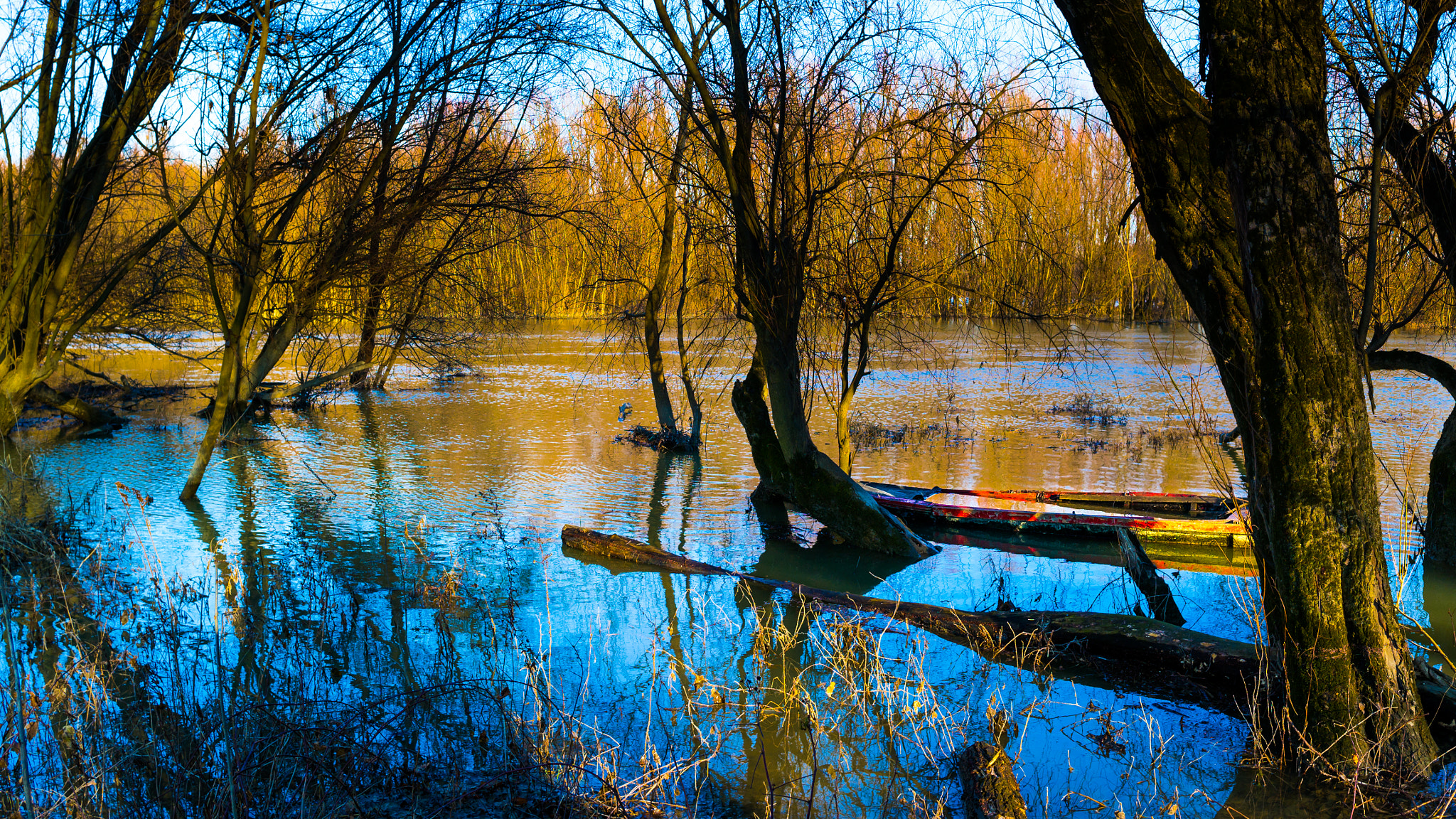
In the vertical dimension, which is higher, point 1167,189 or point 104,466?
point 1167,189

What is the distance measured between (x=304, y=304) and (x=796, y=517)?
Answer: 4.81m

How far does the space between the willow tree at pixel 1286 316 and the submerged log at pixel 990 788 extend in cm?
123

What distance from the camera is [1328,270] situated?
3.39 metres

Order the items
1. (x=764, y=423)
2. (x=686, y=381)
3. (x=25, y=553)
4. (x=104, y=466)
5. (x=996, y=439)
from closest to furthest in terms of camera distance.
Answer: (x=25, y=553)
(x=764, y=423)
(x=104, y=466)
(x=686, y=381)
(x=996, y=439)

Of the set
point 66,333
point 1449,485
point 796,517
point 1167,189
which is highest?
point 1167,189

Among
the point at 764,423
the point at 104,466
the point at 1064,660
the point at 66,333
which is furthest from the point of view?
the point at 104,466

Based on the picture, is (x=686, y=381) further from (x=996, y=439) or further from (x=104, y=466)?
(x=104, y=466)

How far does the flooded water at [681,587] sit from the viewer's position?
4035 millimetres

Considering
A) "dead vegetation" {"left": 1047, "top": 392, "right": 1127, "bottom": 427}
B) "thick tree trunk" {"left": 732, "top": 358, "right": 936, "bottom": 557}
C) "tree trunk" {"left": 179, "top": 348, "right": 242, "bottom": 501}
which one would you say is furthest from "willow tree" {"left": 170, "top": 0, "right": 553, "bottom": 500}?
"dead vegetation" {"left": 1047, "top": 392, "right": 1127, "bottom": 427}

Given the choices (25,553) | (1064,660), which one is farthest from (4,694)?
(1064,660)

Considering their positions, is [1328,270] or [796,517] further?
[796,517]

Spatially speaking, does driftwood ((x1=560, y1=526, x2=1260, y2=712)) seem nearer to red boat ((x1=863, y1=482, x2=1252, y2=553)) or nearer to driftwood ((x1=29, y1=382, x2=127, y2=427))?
red boat ((x1=863, y1=482, x2=1252, y2=553))

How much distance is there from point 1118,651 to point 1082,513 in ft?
11.0

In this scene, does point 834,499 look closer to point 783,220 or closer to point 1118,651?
point 783,220
